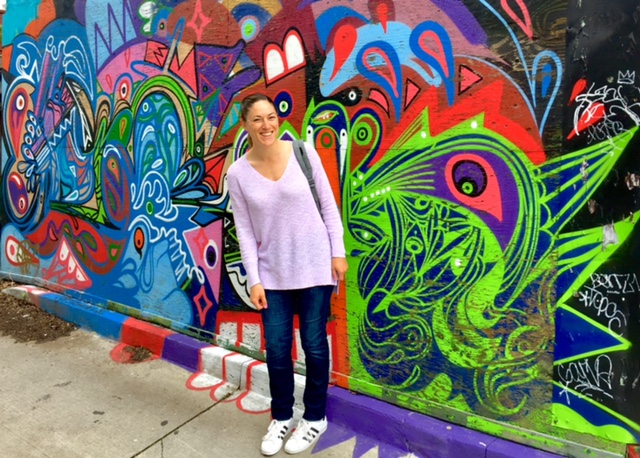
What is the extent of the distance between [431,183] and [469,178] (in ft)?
0.65

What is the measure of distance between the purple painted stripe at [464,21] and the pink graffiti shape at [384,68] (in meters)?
0.37

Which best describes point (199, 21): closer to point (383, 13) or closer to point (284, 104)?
point (284, 104)

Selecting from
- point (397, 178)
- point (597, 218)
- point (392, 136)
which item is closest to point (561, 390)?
point (597, 218)

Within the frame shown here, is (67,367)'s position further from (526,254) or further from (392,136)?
(526,254)

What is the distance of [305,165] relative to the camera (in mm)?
2531

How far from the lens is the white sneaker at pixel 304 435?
8.82 feet

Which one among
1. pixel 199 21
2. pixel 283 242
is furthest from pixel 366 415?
pixel 199 21

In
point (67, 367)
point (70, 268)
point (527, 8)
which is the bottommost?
point (67, 367)

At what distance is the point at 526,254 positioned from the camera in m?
2.34

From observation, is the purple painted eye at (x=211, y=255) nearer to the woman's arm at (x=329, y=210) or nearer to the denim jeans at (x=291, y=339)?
the denim jeans at (x=291, y=339)

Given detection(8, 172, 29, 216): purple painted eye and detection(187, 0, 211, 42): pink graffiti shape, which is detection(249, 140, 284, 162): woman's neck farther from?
detection(8, 172, 29, 216): purple painted eye

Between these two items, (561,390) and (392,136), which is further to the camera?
(392,136)

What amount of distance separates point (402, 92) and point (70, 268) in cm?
378

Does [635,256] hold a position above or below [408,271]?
above
